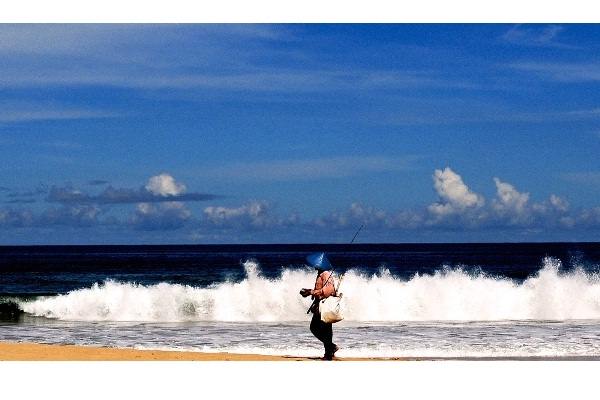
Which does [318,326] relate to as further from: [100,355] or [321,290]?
[100,355]

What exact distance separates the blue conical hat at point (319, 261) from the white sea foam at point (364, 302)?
1242 centimetres

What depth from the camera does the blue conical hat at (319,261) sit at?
13.8 meters

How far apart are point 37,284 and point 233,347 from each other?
33.2 m

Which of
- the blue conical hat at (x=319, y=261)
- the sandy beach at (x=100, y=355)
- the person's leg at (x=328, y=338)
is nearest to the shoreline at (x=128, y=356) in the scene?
the sandy beach at (x=100, y=355)

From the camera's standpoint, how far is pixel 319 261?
45.6ft

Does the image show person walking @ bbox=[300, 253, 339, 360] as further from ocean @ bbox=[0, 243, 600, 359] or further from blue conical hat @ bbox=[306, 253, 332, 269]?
ocean @ bbox=[0, 243, 600, 359]

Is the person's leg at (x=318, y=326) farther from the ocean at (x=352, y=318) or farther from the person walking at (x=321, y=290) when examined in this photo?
the ocean at (x=352, y=318)

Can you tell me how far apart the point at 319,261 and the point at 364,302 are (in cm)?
1435

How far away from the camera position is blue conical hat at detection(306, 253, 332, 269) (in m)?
13.8

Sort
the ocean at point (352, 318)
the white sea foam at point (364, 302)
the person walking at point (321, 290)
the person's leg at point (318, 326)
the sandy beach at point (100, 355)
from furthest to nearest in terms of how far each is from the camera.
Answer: the white sea foam at point (364, 302) < the ocean at point (352, 318) < the sandy beach at point (100, 355) < the person's leg at point (318, 326) < the person walking at point (321, 290)

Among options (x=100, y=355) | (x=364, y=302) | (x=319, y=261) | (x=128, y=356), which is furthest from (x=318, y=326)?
(x=364, y=302)

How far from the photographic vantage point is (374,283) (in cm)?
3036

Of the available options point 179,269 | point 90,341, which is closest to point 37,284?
point 179,269
